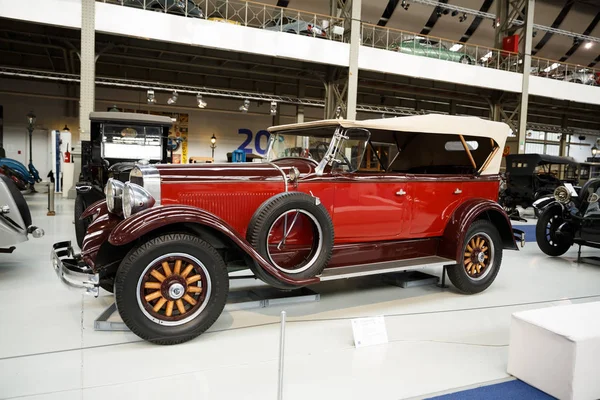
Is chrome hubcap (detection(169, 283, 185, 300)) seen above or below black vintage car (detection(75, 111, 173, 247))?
below

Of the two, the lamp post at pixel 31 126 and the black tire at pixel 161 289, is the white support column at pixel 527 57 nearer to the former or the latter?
the black tire at pixel 161 289

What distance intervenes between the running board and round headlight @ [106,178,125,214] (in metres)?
1.62

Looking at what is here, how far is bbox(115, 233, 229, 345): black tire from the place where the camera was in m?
2.68

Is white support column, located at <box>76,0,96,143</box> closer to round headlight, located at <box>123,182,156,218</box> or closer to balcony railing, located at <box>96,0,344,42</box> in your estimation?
balcony railing, located at <box>96,0,344,42</box>

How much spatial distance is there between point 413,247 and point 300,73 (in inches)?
545

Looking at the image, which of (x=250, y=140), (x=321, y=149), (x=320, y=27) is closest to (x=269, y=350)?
(x=321, y=149)

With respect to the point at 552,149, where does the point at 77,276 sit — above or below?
below

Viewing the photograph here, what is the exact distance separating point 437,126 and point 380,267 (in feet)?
4.81

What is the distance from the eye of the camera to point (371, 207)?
3766 mm

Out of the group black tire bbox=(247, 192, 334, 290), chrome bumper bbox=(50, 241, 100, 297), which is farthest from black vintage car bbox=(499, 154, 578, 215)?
chrome bumper bbox=(50, 241, 100, 297)

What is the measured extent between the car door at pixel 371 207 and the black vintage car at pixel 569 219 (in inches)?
126

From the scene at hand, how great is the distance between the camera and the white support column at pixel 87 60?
9.83 meters

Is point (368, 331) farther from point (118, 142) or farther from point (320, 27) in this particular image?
point (320, 27)

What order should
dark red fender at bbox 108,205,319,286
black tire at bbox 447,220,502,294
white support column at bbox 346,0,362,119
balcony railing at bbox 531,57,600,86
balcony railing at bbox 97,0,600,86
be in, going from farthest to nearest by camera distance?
1. balcony railing at bbox 531,57,600,86
2. white support column at bbox 346,0,362,119
3. balcony railing at bbox 97,0,600,86
4. black tire at bbox 447,220,502,294
5. dark red fender at bbox 108,205,319,286
